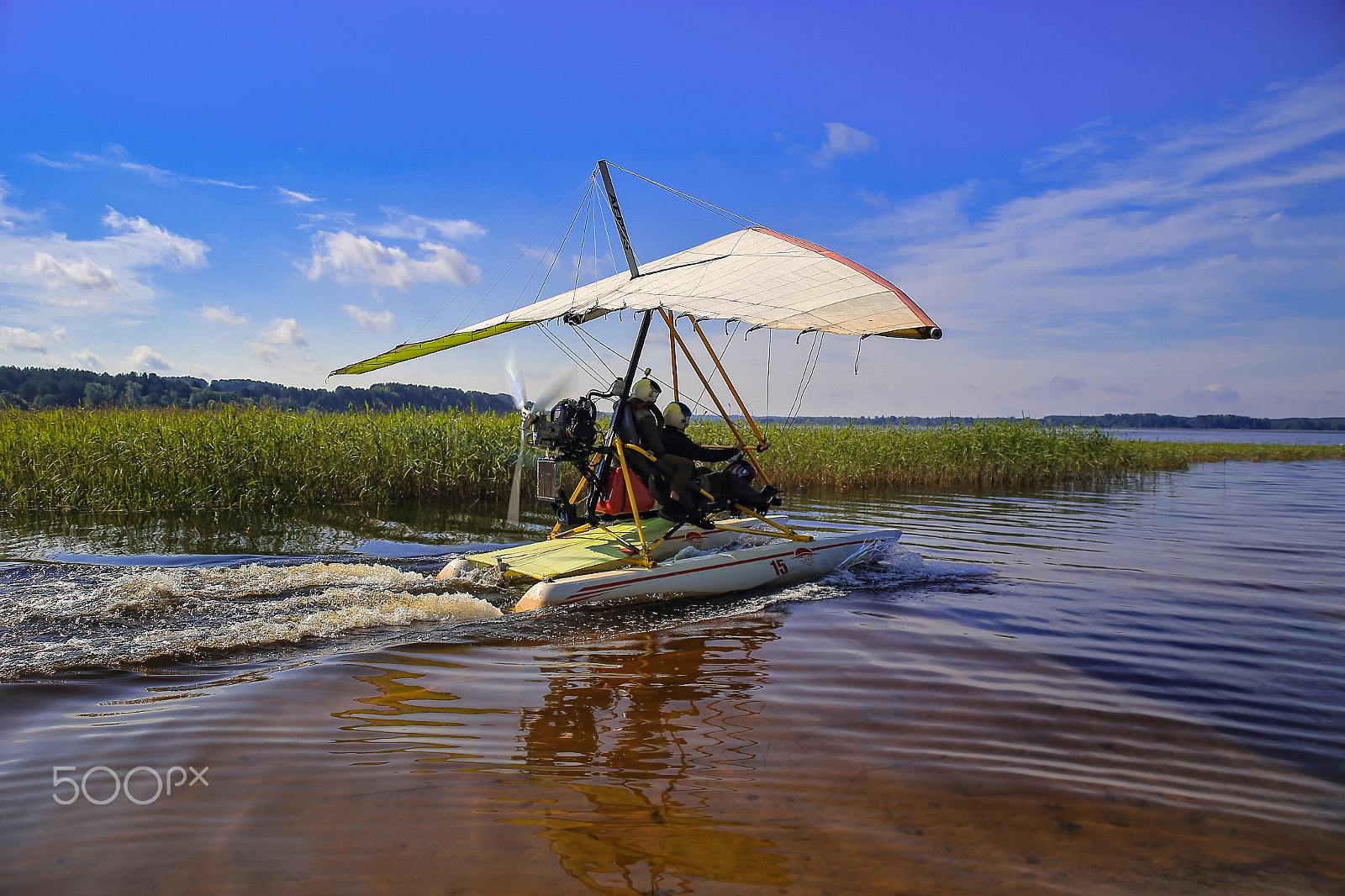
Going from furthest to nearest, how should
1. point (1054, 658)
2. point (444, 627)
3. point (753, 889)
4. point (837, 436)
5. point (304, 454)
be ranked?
1. point (837, 436)
2. point (304, 454)
3. point (444, 627)
4. point (1054, 658)
5. point (753, 889)

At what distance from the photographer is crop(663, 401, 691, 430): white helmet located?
824 centimetres

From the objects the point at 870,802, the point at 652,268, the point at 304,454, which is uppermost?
the point at 652,268

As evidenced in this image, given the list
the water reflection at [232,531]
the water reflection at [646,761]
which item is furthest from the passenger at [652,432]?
the water reflection at [232,531]

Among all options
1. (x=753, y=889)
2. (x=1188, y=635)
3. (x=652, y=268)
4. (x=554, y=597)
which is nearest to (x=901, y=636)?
(x=1188, y=635)

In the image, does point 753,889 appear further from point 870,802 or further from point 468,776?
point 468,776

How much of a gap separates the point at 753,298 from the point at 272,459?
10.3m

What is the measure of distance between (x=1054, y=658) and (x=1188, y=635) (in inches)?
69.2

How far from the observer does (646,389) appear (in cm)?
794

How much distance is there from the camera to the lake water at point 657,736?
9.09 ft

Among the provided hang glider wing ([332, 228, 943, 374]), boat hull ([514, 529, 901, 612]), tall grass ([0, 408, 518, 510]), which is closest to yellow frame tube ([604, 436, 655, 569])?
boat hull ([514, 529, 901, 612])

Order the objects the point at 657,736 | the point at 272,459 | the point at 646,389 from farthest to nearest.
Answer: the point at 272,459, the point at 646,389, the point at 657,736

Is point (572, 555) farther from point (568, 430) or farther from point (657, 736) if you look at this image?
point (657, 736)

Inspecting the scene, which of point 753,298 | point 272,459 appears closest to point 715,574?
point 753,298

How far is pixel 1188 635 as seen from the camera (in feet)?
20.5
